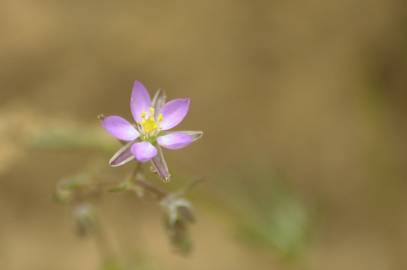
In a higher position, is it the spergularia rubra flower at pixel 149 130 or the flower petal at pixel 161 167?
the spergularia rubra flower at pixel 149 130

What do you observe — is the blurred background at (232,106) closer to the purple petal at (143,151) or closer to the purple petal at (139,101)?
the purple petal at (139,101)

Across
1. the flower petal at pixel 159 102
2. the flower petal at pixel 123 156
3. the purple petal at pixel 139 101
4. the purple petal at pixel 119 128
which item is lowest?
the flower petal at pixel 123 156

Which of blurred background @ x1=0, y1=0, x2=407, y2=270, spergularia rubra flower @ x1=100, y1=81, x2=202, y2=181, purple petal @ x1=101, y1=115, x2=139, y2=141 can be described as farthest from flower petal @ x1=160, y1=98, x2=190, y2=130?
blurred background @ x1=0, y1=0, x2=407, y2=270

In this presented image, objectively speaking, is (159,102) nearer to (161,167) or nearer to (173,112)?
(173,112)

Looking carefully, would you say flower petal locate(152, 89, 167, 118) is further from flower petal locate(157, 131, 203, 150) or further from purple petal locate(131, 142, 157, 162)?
purple petal locate(131, 142, 157, 162)

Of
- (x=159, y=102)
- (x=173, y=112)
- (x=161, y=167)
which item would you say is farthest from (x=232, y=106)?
(x=161, y=167)

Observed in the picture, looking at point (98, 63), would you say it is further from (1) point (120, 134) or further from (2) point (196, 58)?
(1) point (120, 134)

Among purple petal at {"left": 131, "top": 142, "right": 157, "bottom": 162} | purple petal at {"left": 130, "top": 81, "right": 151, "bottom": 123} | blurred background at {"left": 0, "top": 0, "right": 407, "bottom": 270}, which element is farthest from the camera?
blurred background at {"left": 0, "top": 0, "right": 407, "bottom": 270}

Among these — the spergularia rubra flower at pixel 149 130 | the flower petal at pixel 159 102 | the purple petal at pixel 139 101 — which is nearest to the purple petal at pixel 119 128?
the spergularia rubra flower at pixel 149 130
